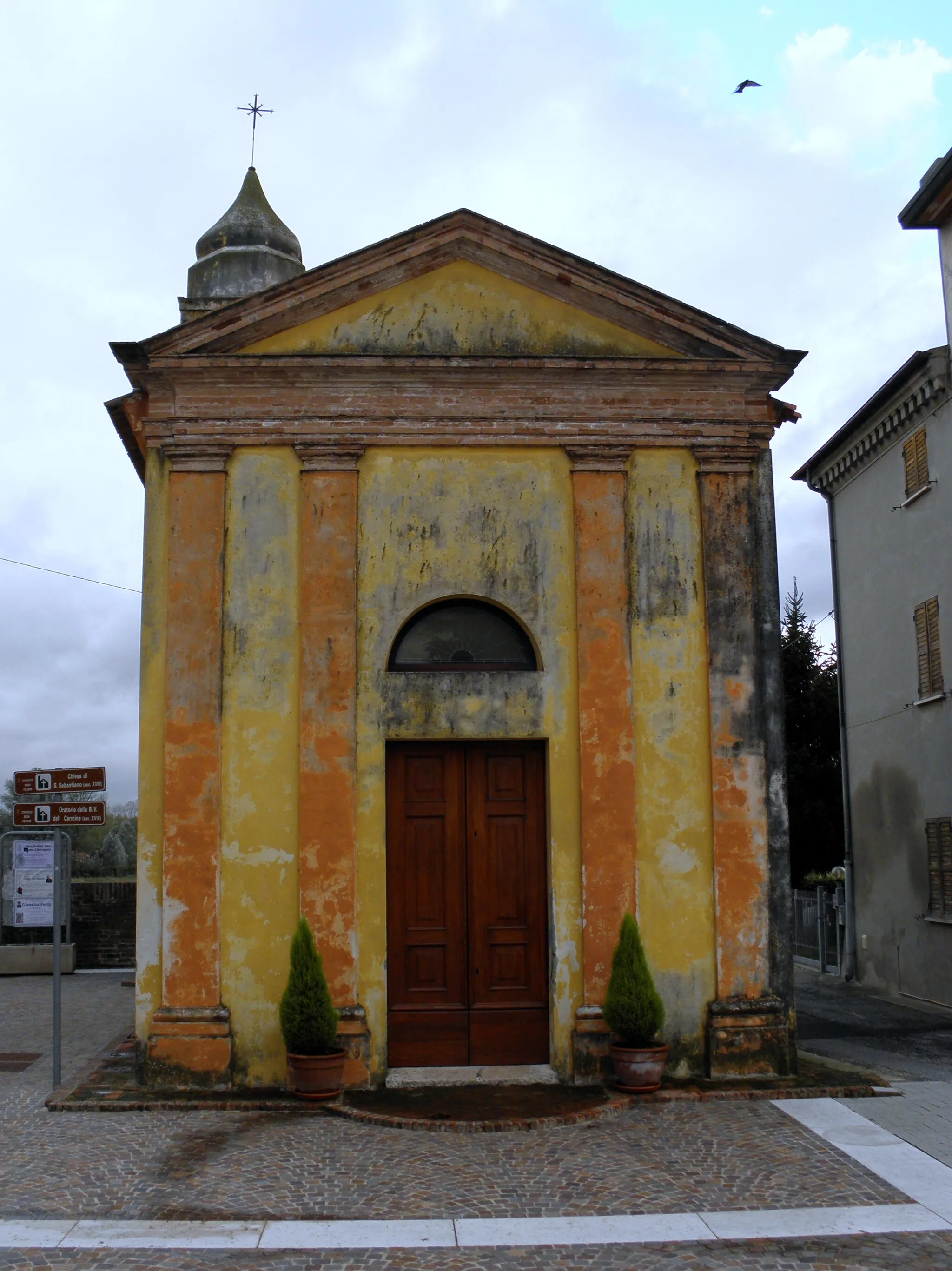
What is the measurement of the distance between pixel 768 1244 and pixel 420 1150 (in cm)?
250

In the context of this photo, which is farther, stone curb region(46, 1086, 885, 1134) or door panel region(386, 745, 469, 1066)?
door panel region(386, 745, 469, 1066)

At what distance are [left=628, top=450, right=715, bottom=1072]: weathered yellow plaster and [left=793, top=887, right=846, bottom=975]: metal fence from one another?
8.96 m

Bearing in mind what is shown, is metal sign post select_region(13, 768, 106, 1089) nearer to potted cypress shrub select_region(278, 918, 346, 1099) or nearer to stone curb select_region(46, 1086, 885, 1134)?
stone curb select_region(46, 1086, 885, 1134)

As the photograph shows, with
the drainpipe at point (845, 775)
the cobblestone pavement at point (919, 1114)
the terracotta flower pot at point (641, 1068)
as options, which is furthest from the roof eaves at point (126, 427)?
the drainpipe at point (845, 775)

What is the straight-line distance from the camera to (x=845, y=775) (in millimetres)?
18312

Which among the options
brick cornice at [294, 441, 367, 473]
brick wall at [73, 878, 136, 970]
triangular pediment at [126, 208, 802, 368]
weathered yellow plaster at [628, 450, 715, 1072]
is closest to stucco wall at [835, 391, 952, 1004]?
triangular pediment at [126, 208, 802, 368]

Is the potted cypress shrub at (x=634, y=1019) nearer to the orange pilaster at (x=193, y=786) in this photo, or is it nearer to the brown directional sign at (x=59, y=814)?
the orange pilaster at (x=193, y=786)

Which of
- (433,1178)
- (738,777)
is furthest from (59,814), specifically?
(738,777)

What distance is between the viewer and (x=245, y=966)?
31.2 feet

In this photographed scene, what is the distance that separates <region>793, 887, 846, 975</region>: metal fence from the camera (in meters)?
18.8

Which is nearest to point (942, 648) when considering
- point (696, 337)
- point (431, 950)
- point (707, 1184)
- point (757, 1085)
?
point (696, 337)

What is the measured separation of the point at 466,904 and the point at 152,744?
9.68 feet

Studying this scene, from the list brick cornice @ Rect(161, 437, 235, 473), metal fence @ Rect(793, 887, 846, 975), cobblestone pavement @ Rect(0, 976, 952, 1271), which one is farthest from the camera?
metal fence @ Rect(793, 887, 846, 975)

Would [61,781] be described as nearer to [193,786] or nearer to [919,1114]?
[193,786]
